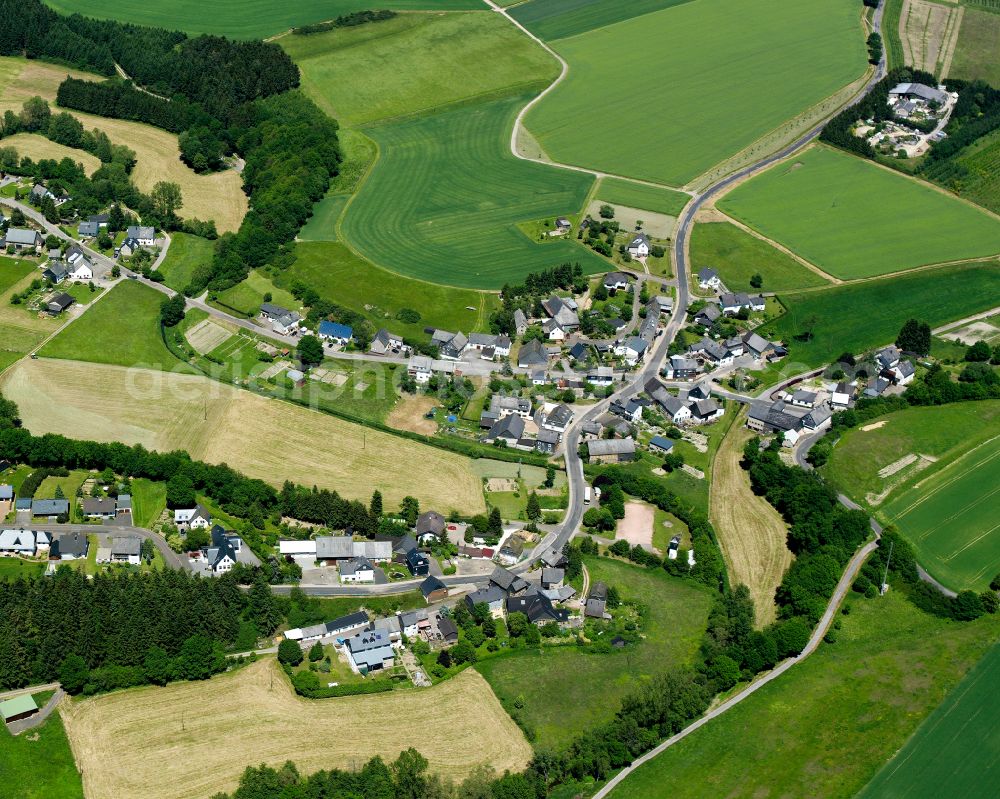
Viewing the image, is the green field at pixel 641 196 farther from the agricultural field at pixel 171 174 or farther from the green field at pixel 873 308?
the agricultural field at pixel 171 174

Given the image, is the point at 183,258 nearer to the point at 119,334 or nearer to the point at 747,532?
the point at 119,334

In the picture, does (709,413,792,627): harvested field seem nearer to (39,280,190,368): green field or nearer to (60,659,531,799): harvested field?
(60,659,531,799): harvested field

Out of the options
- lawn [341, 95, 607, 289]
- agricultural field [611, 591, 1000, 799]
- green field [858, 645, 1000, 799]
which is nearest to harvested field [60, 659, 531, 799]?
agricultural field [611, 591, 1000, 799]

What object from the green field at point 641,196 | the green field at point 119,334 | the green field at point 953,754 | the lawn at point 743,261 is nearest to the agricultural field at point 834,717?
the green field at point 953,754

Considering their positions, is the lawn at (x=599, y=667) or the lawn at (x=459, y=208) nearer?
the lawn at (x=599, y=667)

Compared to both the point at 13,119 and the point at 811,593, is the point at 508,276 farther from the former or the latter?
the point at 13,119

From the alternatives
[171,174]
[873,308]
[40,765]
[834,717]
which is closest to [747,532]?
[834,717]

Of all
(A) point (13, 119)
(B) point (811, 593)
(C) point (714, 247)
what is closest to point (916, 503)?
(B) point (811, 593)
